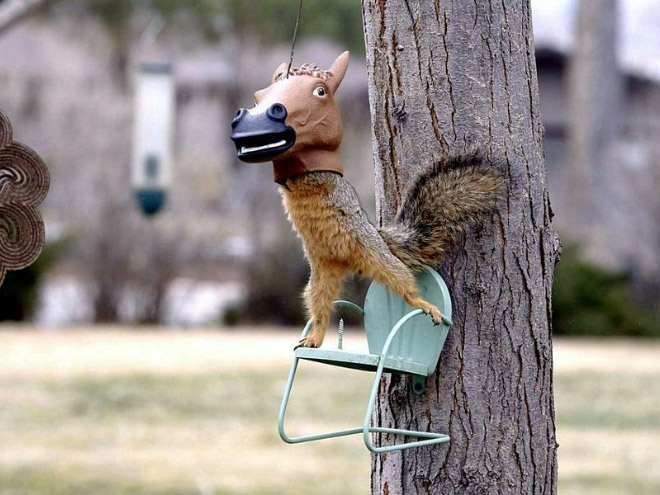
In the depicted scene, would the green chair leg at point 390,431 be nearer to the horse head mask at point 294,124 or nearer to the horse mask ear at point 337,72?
the horse head mask at point 294,124

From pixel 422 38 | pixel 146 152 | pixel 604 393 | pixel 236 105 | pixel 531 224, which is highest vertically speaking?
pixel 236 105

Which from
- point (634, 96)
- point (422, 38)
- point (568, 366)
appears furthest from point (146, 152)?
point (634, 96)

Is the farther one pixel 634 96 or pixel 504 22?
pixel 634 96

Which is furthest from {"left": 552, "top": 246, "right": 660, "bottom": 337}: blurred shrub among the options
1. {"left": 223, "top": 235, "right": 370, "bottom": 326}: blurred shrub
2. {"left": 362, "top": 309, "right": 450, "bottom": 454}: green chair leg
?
{"left": 362, "top": 309, "right": 450, "bottom": 454}: green chair leg

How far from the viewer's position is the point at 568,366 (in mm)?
9578

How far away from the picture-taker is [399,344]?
2.19m

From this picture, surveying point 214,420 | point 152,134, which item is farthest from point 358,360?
point 152,134

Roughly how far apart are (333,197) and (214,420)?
5.48 m

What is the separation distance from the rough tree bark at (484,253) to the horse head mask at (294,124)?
228mm

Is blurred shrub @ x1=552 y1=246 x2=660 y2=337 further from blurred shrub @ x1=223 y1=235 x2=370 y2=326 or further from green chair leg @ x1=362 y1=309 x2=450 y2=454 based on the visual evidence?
green chair leg @ x1=362 y1=309 x2=450 y2=454

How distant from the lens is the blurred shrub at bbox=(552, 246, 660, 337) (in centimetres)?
1302

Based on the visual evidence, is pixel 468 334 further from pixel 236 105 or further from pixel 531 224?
pixel 236 105

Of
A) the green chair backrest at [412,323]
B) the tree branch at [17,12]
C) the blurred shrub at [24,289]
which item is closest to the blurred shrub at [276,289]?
the blurred shrub at [24,289]

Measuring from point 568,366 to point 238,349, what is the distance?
3124mm
